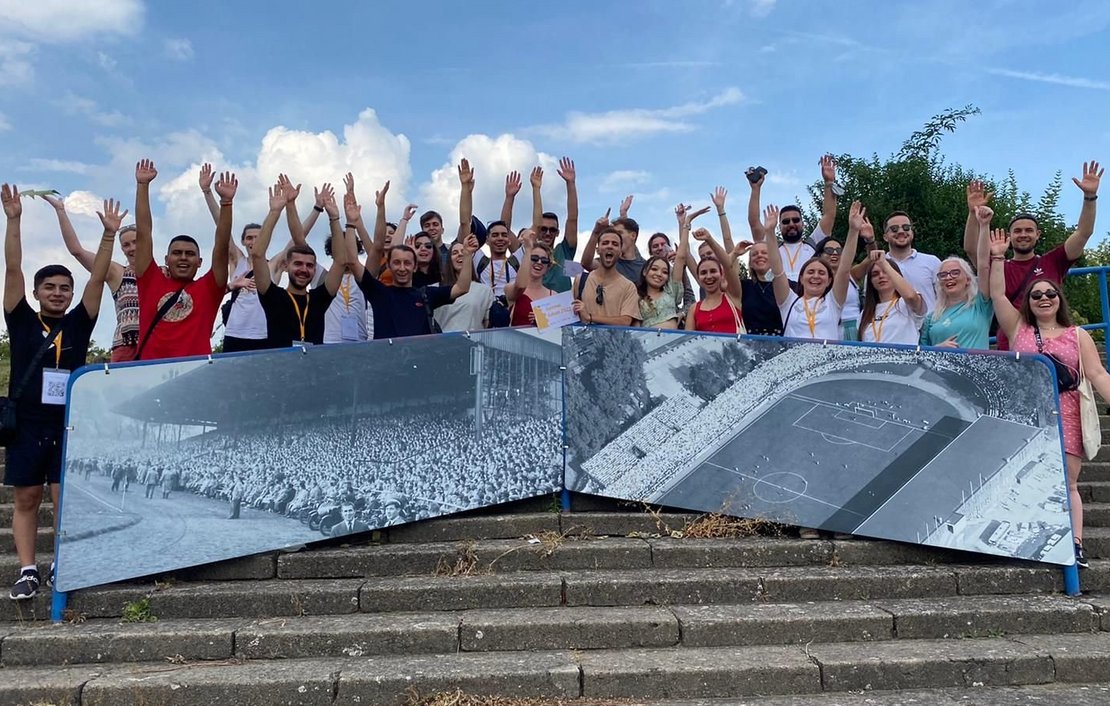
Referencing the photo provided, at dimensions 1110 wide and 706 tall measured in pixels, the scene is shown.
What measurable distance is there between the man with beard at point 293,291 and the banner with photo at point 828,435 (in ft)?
5.81

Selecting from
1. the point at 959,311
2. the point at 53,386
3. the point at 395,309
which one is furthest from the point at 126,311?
the point at 959,311

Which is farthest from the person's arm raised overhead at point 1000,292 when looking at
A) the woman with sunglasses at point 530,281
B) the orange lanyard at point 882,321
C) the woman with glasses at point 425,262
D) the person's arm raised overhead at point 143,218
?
the person's arm raised overhead at point 143,218

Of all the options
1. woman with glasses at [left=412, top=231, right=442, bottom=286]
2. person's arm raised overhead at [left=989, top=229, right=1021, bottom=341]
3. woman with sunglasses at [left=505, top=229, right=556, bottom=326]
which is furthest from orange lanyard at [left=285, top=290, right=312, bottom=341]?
person's arm raised overhead at [left=989, top=229, right=1021, bottom=341]

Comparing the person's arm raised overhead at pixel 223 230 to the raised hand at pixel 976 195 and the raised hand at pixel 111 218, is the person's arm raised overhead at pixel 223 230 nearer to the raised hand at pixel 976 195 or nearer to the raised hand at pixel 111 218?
the raised hand at pixel 111 218

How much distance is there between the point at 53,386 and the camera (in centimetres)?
478

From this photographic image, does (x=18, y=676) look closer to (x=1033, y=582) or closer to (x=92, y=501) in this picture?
(x=92, y=501)

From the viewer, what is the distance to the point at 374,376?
529cm

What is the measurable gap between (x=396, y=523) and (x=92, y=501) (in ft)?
5.87

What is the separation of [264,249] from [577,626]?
3.17 metres

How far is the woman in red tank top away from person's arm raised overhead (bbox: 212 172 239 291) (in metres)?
3.40

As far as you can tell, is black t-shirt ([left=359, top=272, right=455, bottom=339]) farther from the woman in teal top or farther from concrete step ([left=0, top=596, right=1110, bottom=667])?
the woman in teal top

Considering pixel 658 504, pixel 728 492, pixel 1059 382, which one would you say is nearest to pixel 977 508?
pixel 1059 382

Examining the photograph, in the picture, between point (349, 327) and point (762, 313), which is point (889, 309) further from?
point (349, 327)

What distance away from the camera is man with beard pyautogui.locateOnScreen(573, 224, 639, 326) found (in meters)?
6.20
